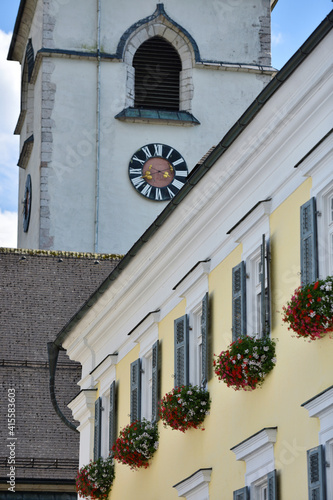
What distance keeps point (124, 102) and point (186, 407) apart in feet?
76.8

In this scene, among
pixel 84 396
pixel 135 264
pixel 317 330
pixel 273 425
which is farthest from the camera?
pixel 84 396

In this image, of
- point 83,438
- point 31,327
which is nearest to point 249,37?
point 31,327

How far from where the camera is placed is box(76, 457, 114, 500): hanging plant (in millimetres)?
21875

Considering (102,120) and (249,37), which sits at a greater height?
(249,37)

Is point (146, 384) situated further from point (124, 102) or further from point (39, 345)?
point (124, 102)

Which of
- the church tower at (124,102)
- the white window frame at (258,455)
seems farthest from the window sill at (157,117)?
the white window frame at (258,455)

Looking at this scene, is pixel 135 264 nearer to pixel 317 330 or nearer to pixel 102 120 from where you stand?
pixel 317 330

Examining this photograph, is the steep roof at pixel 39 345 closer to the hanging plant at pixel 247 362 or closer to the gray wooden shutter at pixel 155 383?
the gray wooden shutter at pixel 155 383

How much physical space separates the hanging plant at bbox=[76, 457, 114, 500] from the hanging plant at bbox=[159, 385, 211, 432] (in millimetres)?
4576

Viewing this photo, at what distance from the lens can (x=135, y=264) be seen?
2100 cm

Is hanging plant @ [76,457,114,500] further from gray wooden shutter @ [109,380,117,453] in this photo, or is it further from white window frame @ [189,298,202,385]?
white window frame @ [189,298,202,385]

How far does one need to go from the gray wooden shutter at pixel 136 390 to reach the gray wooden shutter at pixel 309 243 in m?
6.90

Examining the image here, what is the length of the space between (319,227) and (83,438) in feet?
38.4

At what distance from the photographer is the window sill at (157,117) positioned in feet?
130
